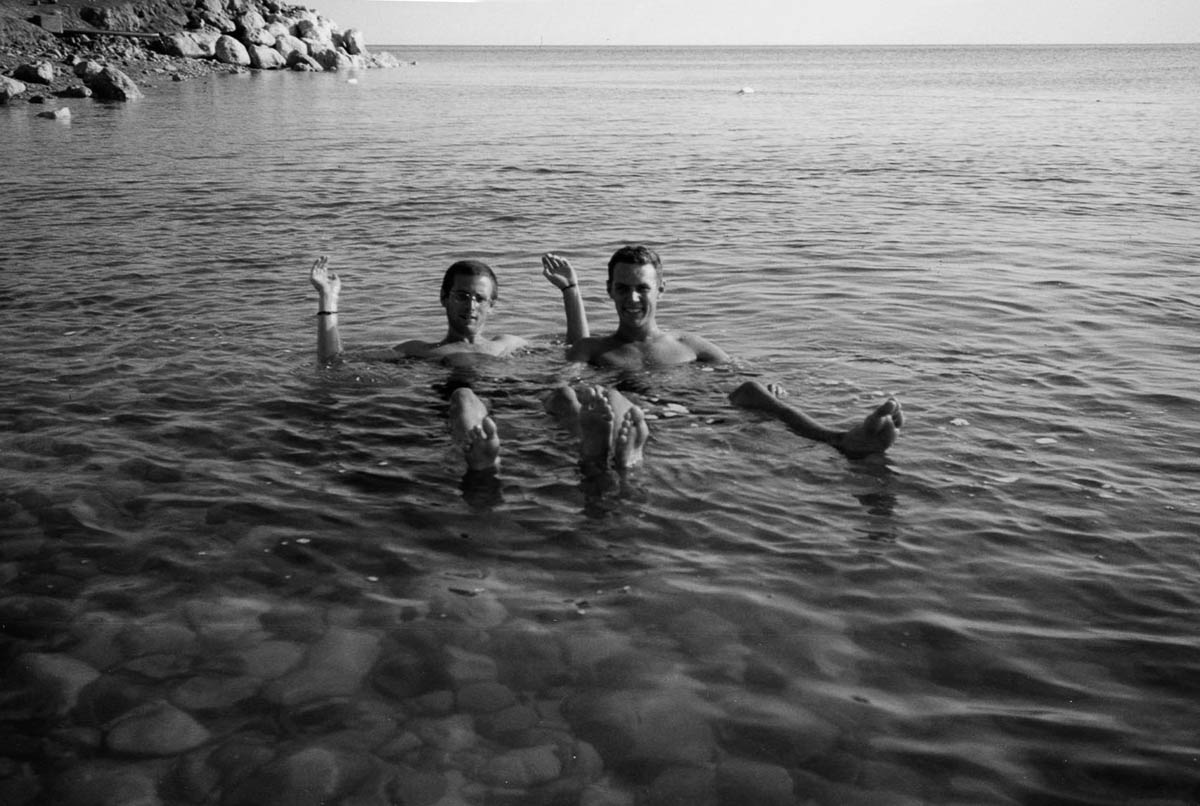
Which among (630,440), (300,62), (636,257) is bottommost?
(630,440)

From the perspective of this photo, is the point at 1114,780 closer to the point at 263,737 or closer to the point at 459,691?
the point at 459,691

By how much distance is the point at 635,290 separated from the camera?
8320 millimetres

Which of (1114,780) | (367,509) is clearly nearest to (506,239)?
(367,509)

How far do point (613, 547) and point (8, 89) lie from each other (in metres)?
39.8

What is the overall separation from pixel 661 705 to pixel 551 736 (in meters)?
0.46

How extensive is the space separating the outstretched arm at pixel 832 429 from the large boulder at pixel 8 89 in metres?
38.0

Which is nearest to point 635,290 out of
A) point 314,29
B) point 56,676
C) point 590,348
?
point 590,348

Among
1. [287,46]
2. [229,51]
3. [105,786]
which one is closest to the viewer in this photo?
[105,786]

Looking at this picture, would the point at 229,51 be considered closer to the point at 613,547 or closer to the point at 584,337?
the point at 584,337

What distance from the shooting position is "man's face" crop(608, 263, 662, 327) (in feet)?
27.0

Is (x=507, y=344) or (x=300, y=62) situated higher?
(x=300, y=62)

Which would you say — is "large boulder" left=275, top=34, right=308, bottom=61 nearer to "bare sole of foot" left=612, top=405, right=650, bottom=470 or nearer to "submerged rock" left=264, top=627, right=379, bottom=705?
"bare sole of foot" left=612, top=405, right=650, bottom=470

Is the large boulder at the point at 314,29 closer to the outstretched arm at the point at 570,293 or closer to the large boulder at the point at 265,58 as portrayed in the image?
the large boulder at the point at 265,58

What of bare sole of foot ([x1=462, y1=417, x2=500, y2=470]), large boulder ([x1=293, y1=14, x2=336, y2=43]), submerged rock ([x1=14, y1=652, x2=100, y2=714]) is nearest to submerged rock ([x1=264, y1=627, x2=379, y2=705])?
submerged rock ([x1=14, y1=652, x2=100, y2=714])
